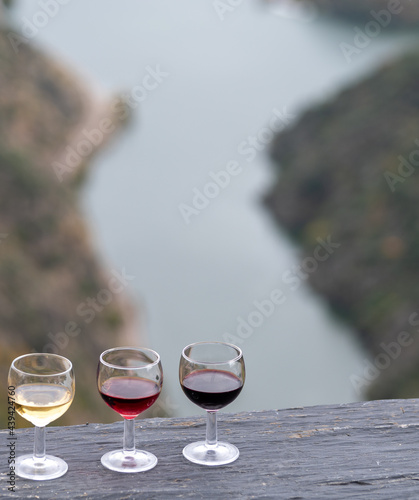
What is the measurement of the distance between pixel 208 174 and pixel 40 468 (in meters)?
22.4

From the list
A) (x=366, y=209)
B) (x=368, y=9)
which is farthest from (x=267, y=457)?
(x=368, y=9)

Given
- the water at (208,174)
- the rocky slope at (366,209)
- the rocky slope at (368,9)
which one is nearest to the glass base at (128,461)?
the water at (208,174)

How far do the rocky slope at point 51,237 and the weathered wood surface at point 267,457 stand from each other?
9.27 meters

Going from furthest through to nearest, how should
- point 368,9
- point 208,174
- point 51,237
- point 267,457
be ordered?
point 368,9, point 208,174, point 51,237, point 267,457

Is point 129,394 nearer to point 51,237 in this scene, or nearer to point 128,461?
point 128,461

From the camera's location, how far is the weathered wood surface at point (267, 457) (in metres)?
1.19

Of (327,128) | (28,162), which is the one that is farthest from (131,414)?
(327,128)

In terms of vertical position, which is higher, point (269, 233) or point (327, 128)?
point (327, 128)

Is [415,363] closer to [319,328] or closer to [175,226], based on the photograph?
[319,328]

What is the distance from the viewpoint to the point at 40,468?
121 cm

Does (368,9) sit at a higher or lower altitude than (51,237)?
higher

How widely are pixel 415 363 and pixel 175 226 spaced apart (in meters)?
7.90

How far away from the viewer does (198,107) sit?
27.6 m

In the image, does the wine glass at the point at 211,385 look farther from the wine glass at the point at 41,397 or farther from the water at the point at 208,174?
the water at the point at 208,174
